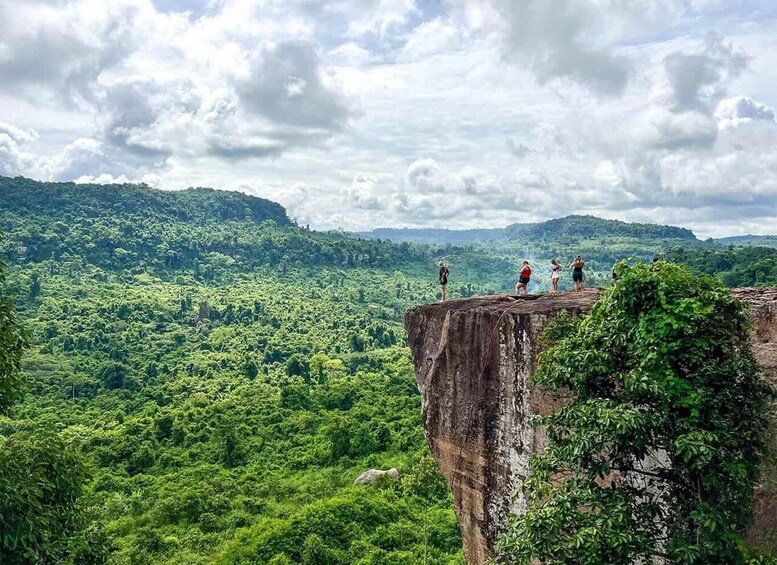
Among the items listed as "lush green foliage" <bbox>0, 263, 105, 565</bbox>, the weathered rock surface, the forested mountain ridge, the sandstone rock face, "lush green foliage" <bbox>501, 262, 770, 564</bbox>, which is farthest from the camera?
the forested mountain ridge

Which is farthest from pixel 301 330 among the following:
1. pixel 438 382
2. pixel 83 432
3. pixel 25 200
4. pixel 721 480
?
pixel 25 200

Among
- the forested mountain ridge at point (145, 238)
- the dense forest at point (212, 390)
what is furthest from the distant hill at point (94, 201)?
the dense forest at point (212, 390)

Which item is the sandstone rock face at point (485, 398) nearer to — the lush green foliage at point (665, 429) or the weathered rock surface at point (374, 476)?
the lush green foliage at point (665, 429)

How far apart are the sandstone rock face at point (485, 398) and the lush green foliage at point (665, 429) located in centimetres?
216

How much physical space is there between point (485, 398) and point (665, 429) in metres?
4.36

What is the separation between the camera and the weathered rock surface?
34750 millimetres

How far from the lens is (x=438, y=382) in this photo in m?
11.4

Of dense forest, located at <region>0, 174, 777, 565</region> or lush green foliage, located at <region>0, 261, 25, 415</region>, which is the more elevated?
lush green foliage, located at <region>0, 261, 25, 415</region>

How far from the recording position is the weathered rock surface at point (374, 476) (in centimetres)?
3475

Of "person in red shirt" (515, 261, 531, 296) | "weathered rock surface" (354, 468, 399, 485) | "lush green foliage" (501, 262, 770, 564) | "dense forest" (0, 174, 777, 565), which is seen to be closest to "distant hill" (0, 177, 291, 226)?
"dense forest" (0, 174, 777, 565)

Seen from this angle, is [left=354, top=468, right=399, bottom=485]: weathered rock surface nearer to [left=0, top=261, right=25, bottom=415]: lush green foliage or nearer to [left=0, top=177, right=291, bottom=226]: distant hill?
[left=0, top=261, right=25, bottom=415]: lush green foliage

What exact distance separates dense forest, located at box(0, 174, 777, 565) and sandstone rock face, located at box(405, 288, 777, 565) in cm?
608

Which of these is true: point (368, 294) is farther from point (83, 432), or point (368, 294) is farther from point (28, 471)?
point (28, 471)

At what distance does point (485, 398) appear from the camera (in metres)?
10.3
